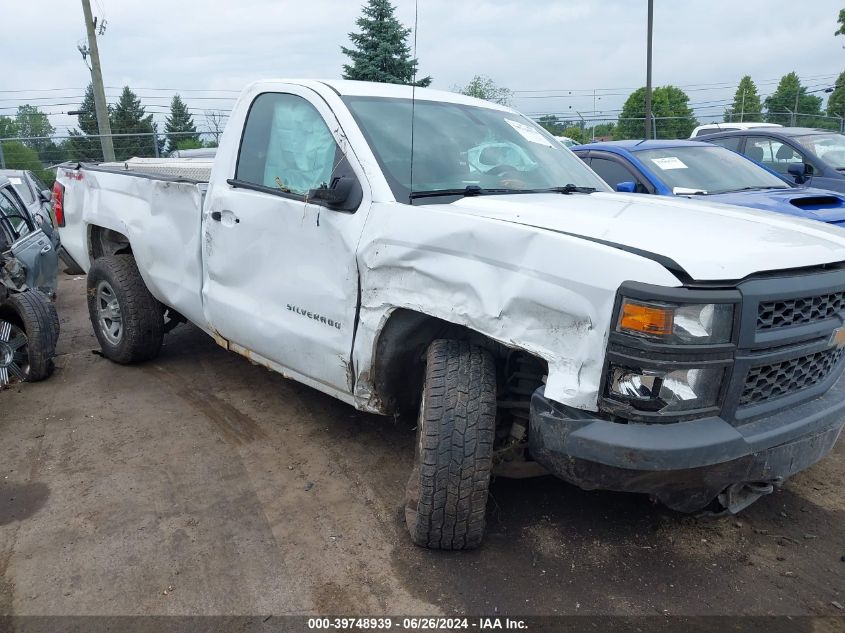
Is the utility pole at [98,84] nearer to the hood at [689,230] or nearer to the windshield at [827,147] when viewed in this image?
the windshield at [827,147]

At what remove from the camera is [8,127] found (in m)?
21.0

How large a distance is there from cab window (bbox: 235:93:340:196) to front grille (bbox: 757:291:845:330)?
2042 millimetres

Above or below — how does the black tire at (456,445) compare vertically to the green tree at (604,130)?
below

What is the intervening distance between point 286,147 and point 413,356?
1440mm

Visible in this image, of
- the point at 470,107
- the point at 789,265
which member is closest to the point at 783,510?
the point at 789,265

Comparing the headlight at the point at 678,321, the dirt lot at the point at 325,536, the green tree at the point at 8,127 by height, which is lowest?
the dirt lot at the point at 325,536

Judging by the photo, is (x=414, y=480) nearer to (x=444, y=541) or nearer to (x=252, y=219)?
(x=444, y=541)

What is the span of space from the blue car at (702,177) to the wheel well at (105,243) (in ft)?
13.0

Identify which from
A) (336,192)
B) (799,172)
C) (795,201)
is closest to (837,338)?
(336,192)

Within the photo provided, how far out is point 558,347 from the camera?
2.49m

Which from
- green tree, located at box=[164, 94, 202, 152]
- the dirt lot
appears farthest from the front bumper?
green tree, located at box=[164, 94, 202, 152]

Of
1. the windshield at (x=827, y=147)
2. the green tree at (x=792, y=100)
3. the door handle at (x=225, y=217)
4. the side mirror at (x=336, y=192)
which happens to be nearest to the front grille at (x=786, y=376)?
the side mirror at (x=336, y=192)

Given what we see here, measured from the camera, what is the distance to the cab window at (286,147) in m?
3.55

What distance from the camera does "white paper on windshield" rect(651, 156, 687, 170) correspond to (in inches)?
253
